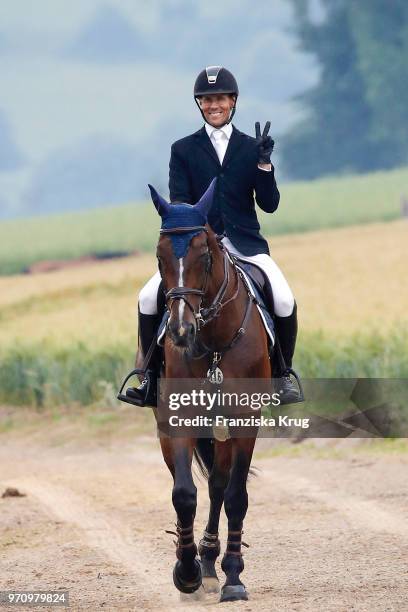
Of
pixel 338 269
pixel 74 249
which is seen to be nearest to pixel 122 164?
pixel 74 249

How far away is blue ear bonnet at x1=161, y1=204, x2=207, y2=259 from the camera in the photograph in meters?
8.17

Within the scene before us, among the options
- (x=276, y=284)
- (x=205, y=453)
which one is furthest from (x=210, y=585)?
(x=276, y=284)

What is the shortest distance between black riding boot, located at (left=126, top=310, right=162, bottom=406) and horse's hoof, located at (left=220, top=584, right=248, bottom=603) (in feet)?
4.22

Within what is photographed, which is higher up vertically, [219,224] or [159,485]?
[219,224]

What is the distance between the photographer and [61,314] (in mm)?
31469

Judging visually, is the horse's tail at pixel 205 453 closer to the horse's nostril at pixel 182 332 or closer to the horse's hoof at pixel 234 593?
the horse's hoof at pixel 234 593

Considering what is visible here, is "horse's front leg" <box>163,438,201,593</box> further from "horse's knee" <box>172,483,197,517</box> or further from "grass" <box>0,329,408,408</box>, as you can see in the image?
"grass" <box>0,329,408,408</box>

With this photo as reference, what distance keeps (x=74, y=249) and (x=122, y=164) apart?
11165 cm

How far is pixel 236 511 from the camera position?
9.10 m

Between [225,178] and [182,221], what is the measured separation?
135 centimetres

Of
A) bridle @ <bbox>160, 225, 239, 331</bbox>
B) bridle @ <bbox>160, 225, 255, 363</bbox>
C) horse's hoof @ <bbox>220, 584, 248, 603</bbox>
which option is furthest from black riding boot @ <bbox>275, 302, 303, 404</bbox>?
horse's hoof @ <bbox>220, 584, 248, 603</bbox>

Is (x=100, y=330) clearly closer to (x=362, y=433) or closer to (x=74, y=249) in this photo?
(x=362, y=433)

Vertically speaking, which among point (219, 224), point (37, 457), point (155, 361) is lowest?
point (37, 457)

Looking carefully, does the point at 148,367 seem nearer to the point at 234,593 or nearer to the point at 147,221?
the point at 234,593
